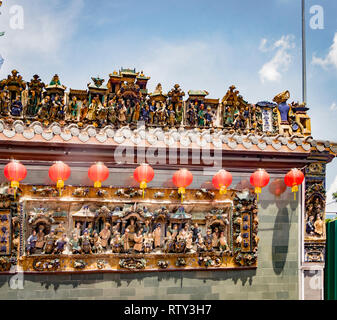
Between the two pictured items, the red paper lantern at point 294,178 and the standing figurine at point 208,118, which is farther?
the standing figurine at point 208,118

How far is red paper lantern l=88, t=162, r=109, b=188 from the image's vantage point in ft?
20.7

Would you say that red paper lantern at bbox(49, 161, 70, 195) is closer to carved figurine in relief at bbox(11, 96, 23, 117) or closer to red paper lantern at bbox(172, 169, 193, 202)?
carved figurine in relief at bbox(11, 96, 23, 117)

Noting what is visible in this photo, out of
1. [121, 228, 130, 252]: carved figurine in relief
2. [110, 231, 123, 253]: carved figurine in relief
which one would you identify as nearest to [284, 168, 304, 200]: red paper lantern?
[121, 228, 130, 252]: carved figurine in relief

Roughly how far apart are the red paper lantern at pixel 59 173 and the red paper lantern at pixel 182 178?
188 cm

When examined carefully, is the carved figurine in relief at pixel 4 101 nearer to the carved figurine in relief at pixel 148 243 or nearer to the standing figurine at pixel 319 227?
the carved figurine in relief at pixel 148 243

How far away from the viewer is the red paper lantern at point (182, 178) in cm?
653

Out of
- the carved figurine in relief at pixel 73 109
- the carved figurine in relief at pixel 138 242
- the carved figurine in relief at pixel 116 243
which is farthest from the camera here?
the carved figurine in relief at pixel 73 109

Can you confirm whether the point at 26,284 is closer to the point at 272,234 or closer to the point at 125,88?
the point at 125,88

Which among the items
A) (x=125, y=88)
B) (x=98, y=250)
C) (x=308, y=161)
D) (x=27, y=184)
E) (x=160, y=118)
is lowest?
(x=98, y=250)

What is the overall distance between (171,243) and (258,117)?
3230mm

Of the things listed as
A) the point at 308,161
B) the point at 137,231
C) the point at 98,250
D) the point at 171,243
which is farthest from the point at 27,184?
the point at 308,161

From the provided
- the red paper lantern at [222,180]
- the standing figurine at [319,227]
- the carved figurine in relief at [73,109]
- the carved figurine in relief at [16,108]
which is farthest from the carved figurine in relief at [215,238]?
the carved figurine in relief at [16,108]

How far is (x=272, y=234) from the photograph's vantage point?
7379mm

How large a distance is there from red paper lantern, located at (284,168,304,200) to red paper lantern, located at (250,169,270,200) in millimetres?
454
